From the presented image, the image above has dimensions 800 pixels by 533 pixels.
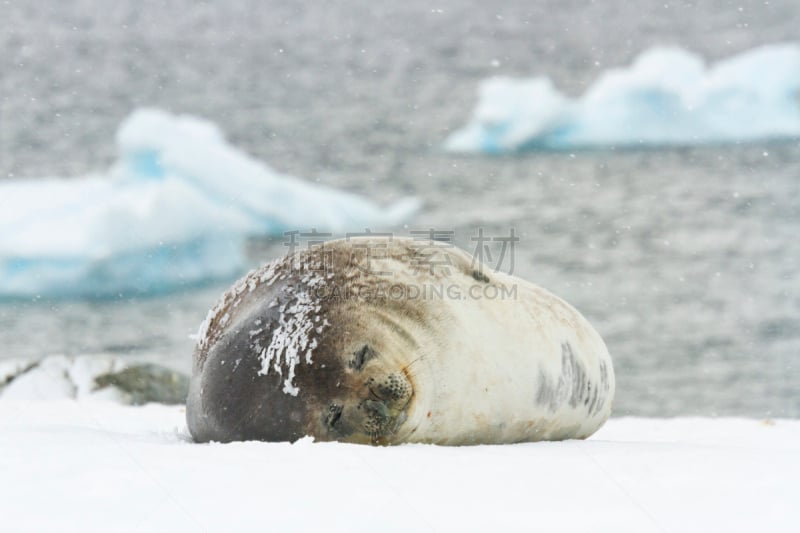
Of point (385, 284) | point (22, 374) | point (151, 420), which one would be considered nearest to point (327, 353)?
point (385, 284)

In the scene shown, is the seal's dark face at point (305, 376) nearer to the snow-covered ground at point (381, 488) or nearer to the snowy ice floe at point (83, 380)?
the snow-covered ground at point (381, 488)

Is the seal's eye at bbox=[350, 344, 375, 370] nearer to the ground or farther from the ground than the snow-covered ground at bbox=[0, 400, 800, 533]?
farther from the ground

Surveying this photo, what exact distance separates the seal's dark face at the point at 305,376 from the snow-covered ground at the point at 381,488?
0.37 feet

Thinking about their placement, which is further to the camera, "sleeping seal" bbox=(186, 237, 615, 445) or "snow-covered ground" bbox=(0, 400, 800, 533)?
"sleeping seal" bbox=(186, 237, 615, 445)

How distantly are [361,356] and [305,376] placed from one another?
14 cm

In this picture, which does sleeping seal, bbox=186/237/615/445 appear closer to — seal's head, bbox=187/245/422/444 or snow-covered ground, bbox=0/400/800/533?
seal's head, bbox=187/245/422/444

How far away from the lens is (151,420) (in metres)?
3.38

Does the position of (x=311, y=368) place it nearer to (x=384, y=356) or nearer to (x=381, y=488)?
(x=384, y=356)

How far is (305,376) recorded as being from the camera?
209 centimetres

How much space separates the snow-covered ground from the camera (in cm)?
139

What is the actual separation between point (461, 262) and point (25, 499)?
145 cm

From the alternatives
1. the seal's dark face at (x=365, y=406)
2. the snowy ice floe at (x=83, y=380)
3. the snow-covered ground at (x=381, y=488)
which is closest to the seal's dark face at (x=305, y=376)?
the seal's dark face at (x=365, y=406)

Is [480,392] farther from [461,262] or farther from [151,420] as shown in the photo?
[151,420]

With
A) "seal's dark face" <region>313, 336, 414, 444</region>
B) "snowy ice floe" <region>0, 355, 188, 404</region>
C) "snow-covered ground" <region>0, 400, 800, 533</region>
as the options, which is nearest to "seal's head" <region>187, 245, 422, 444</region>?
"seal's dark face" <region>313, 336, 414, 444</region>
